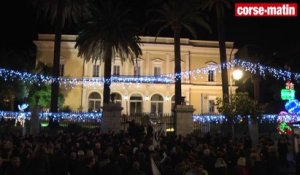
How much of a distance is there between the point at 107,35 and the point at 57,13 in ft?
15.3

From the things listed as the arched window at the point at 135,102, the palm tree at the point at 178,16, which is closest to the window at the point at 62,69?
the arched window at the point at 135,102

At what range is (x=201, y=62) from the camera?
2063 inches

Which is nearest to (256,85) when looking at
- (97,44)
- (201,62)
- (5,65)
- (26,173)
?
(201,62)

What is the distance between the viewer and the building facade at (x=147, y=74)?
4944 cm

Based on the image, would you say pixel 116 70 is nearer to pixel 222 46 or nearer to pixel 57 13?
pixel 57 13

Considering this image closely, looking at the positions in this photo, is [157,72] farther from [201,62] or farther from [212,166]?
[212,166]

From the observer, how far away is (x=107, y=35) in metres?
35.0

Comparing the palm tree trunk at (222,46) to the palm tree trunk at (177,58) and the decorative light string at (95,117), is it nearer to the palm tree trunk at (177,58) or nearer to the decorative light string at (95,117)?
the decorative light string at (95,117)

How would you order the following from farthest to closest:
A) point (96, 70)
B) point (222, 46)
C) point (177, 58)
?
point (96, 70) → point (177, 58) → point (222, 46)

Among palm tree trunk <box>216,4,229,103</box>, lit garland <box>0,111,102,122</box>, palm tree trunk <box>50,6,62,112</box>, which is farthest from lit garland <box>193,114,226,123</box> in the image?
palm tree trunk <box>50,6,62,112</box>

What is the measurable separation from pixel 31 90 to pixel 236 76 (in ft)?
99.8

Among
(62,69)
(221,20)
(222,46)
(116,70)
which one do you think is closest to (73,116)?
(222,46)

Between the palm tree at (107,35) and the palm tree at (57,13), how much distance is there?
150cm

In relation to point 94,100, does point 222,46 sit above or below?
above
